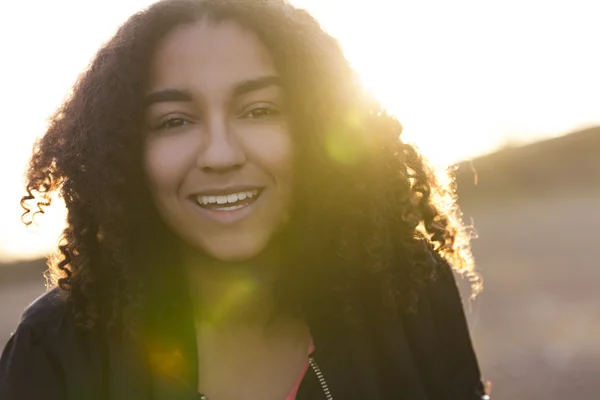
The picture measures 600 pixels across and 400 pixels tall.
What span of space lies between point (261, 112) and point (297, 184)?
10.9 inches

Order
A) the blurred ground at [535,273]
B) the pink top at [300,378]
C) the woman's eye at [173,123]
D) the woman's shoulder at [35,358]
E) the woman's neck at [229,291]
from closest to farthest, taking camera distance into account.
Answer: the woman's shoulder at [35,358] → the woman's eye at [173,123] → the pink top at [300,378] → the woman's neck at [229,291] → the blurred ground at [535,273]

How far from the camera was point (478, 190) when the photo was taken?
12.0m

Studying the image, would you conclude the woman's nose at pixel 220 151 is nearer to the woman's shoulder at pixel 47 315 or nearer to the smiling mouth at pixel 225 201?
the smiling mouth at pixel 225 201

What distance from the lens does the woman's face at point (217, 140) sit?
2.10 metres

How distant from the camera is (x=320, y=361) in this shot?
2.28 m

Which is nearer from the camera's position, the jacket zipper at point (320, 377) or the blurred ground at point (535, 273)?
the jacket zipper at point (320, 377)

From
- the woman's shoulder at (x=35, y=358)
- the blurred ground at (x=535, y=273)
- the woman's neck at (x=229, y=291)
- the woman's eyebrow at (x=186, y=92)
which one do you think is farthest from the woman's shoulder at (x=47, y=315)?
the blurred ground at (x=535, y=273)

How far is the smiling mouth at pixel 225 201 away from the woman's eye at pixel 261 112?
0.22 metres

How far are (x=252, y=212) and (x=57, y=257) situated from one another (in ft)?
2.24

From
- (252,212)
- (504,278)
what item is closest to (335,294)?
(252,212)

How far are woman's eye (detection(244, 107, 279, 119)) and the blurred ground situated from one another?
110 inches

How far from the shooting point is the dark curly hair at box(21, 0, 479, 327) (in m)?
2.19

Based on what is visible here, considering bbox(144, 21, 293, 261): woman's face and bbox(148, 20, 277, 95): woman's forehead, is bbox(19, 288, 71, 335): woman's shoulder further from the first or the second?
bbox(148, 20, 277, 95): woman's forehead

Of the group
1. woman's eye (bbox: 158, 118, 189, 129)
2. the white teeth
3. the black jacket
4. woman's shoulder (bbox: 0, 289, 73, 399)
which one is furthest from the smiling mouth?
woman's shoulder (bbox: 0, 289, 73, 399)
